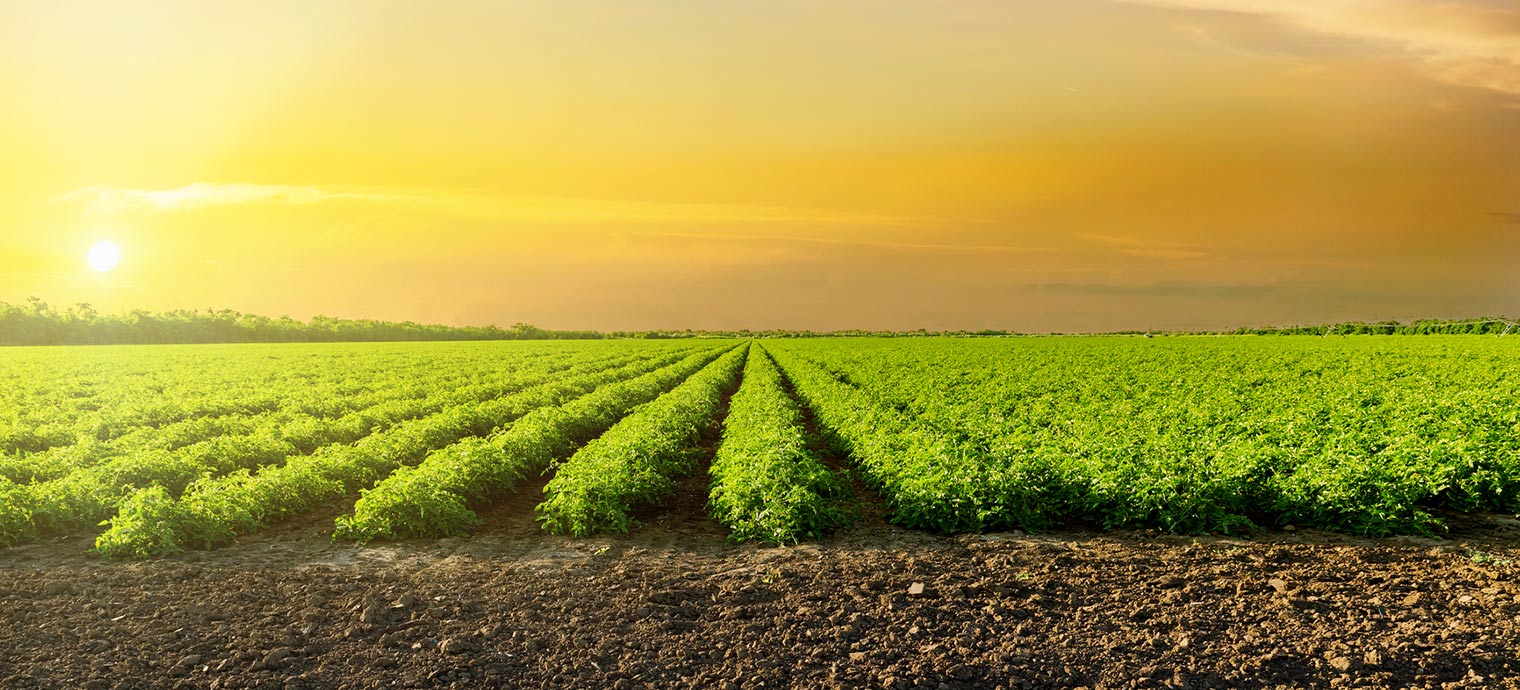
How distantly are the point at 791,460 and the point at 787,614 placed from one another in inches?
213

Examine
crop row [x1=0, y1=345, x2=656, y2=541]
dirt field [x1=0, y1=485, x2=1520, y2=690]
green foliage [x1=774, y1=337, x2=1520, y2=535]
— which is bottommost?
dirt field [x1=0, y1=485, x2=1520, y2=690]

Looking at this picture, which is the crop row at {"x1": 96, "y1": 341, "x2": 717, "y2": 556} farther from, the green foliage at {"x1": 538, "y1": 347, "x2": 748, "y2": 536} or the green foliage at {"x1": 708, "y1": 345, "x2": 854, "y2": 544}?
the green foliage at {"x1": 708, "y1": 345, "x2": 854, "y2": 544}

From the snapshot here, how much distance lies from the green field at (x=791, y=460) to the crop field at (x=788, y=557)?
3.0 inches

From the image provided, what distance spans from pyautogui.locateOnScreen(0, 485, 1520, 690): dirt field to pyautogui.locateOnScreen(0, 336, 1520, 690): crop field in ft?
0.13

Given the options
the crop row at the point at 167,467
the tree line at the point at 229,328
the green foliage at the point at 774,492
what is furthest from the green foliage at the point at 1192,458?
the tree line at the point at 229,328

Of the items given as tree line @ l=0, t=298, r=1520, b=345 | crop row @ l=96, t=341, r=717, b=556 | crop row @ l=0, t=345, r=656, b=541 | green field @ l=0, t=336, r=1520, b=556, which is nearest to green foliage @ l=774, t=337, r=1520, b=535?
green field @ l=0, t=336, r=1520, b=556

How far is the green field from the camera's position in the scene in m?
11.8

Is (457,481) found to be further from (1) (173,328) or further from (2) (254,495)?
(1) (173,328)

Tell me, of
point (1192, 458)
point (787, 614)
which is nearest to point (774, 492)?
point (787, 614)

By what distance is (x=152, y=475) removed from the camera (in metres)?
15.4

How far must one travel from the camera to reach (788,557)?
1071 cm

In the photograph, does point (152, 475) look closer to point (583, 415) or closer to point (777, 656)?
point (583, 415)

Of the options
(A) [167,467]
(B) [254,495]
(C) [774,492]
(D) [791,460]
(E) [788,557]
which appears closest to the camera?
(E) [788,557]

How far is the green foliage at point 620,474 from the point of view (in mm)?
11992
